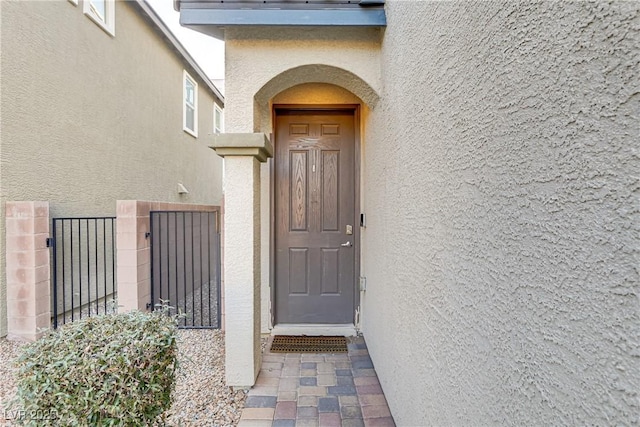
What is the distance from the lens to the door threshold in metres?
3.86

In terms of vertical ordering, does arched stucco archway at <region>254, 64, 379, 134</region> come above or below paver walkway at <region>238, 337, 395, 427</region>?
above

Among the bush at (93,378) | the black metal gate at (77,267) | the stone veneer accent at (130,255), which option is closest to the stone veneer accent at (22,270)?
the black metal gate at (77,267)

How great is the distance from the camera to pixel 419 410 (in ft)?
5.73

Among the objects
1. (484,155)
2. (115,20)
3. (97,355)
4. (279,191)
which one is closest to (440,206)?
(484,155)

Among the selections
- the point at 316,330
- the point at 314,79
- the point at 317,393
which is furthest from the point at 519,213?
the point at 316,330

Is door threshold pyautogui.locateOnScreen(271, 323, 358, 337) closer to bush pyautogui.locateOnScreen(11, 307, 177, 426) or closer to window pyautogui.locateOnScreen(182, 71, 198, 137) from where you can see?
bush pyautogui.locateOnScreen(11, 307, 177, 426)

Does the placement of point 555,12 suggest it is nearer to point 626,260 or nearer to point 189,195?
point 626,260

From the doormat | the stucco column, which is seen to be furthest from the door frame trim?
the stucco column

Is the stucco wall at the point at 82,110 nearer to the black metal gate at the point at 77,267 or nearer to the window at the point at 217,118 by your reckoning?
the black metal gate at the point at 77,267

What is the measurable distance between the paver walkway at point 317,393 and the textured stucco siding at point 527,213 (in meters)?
0.86

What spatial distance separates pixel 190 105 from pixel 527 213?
9.87 m

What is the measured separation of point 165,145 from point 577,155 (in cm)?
829

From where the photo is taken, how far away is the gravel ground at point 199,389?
2342 millimetres

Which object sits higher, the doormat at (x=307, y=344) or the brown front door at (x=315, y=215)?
the brown front door at (x=315, y=215)
